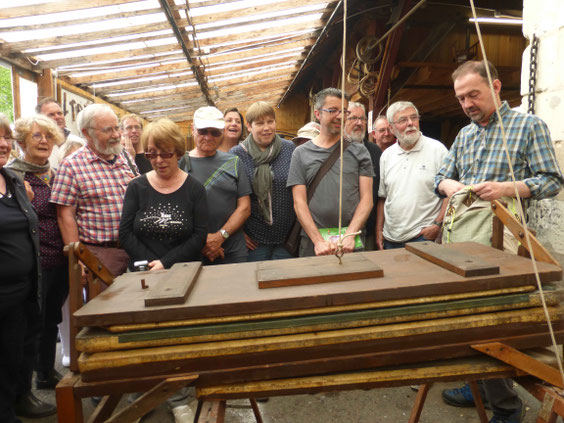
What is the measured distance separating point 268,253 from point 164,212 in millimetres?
973

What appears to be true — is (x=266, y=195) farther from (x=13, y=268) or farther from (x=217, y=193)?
(x=13, y=268)

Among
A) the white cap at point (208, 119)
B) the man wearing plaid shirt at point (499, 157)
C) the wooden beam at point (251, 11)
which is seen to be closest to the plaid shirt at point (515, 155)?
the man wearing plaid shirt at point (499, 157)

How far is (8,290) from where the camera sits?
2.11 m

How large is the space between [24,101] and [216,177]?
3.66 m

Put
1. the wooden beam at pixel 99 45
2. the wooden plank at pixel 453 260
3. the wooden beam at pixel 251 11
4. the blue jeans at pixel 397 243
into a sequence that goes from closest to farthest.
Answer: the wooden plank at pixel 453 260
the blue jeans at pixel 397 243
the wooden beam at pixel 251 11
the wooden beam at pixel 99 45

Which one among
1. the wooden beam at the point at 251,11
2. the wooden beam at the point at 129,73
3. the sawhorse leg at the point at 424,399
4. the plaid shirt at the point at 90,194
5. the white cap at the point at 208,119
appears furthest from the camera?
the wooden beam at the point at 129,73

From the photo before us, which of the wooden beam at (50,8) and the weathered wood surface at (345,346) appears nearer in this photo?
the weathered wood surface at (345,346)

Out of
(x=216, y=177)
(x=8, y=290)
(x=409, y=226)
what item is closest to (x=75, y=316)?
(x=8, y=290)

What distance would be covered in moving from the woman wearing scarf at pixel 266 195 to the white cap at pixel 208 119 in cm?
37

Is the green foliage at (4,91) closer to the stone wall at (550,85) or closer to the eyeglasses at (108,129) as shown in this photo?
the eyeglasses at (108,129)

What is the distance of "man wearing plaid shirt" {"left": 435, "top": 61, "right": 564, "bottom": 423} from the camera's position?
2.02 meters

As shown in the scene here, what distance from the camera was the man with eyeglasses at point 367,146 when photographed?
335 centimetres

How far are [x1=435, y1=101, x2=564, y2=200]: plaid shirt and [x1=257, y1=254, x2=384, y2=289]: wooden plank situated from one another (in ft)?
→ 3.53

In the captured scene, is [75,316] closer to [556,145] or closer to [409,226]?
[409,226]
